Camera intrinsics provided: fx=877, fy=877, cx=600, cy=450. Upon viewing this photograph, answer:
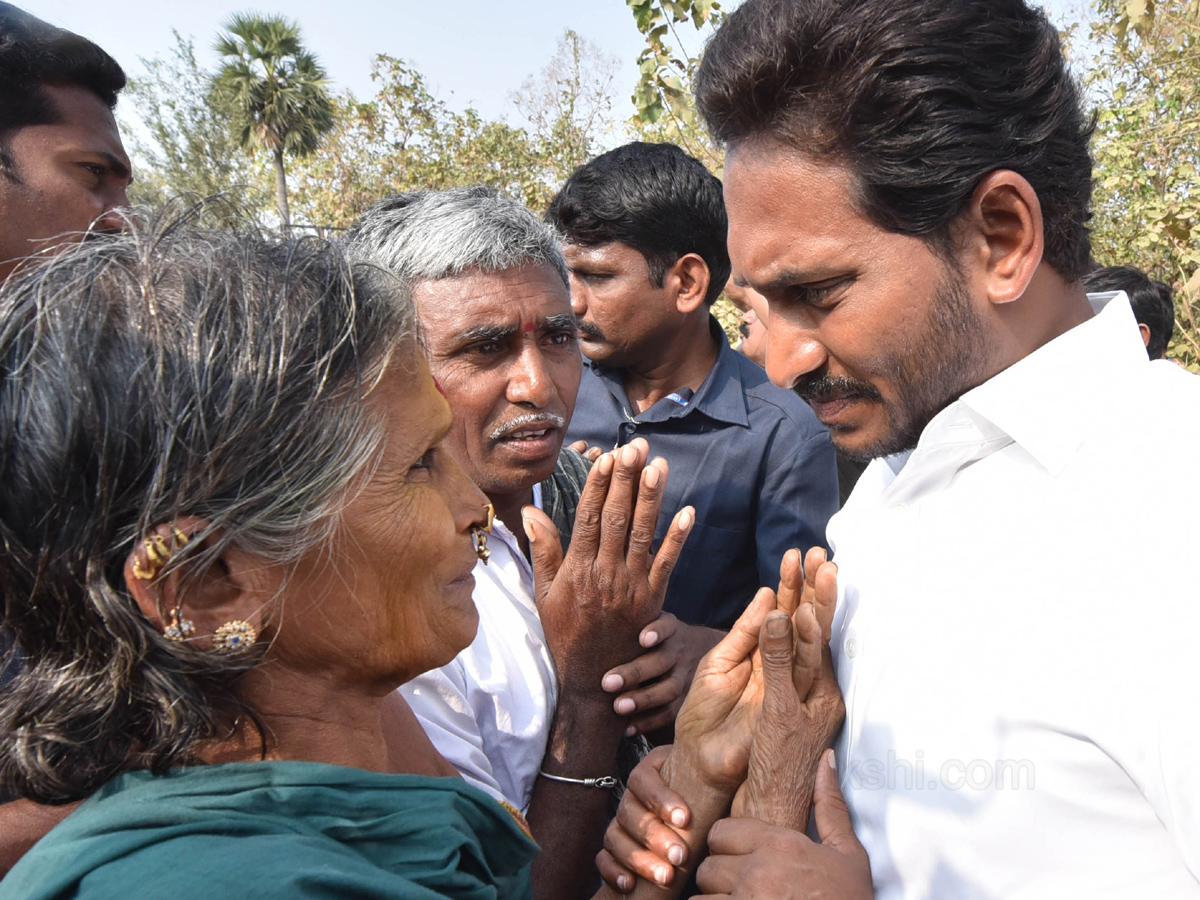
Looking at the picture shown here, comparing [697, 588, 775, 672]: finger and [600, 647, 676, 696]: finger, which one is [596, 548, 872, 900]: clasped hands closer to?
[697, 588, 775, 672]: finger

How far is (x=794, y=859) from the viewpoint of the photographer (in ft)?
5.32

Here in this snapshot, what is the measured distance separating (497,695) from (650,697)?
41 cm

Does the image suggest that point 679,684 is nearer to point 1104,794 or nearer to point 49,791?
point 1104,794

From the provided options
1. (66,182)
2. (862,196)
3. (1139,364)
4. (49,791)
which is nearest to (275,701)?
(49,791)

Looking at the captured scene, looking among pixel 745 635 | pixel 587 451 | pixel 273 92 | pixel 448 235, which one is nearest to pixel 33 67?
pixel 448 235

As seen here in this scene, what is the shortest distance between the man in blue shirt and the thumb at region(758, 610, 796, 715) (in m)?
1.30

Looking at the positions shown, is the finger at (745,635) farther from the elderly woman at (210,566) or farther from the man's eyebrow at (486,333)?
the man's eyebrow at (486,333)

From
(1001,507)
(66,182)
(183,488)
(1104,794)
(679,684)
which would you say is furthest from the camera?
(66,182)

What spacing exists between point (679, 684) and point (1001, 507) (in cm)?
98

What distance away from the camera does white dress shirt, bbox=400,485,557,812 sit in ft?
6.21

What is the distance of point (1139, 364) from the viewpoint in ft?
5.32

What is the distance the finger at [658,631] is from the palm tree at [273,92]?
2433cm

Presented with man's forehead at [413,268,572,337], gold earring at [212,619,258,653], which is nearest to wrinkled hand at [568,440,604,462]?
man's forehead at [413,268,572,337]

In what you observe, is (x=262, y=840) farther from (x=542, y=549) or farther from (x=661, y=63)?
(x=661, y=63)
